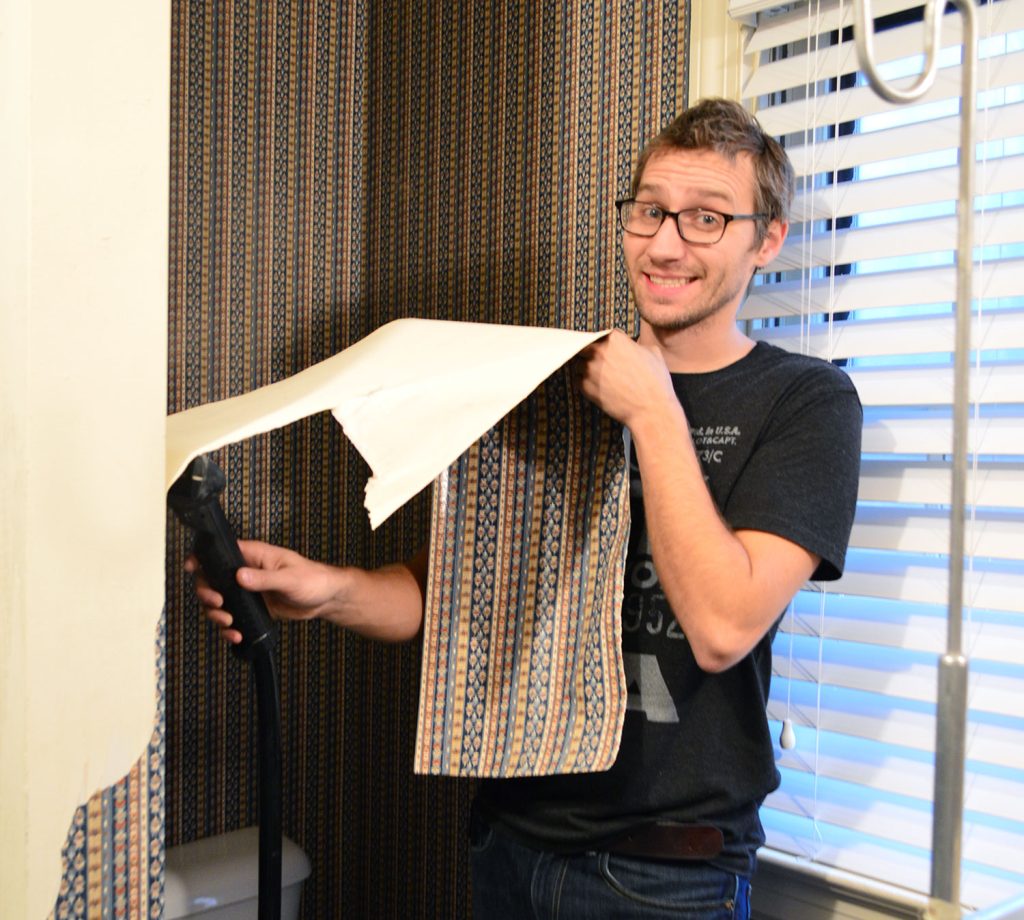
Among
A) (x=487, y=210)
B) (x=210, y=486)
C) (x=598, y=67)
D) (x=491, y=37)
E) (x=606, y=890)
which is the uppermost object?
(x=491, y=37)

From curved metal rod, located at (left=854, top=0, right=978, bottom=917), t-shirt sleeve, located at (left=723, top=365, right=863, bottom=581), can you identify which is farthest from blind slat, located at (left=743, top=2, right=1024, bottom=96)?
curved metal rod, located at (left=854, top=0, right=978, bottom=917)

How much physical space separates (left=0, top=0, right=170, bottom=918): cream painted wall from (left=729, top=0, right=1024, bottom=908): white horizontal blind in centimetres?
93

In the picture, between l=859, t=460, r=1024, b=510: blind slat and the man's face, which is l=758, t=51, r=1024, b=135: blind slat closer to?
the man's face

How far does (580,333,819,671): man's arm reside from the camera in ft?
3.41

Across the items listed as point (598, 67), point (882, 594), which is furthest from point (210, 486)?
point (598, 67)

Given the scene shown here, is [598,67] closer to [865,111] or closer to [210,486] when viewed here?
[865,111]

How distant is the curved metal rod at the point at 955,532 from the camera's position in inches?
26.1

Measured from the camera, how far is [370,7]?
2230mm

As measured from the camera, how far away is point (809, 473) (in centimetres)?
112

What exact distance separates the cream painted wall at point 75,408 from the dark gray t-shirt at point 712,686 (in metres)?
0.60

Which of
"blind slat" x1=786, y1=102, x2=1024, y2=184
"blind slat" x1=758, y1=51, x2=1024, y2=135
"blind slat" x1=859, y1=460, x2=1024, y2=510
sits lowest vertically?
"blind slat" x1=859, y1=460, x2=1024, y2=510

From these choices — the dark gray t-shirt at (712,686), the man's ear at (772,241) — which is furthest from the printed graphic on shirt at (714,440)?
the man's ear at (772,241)

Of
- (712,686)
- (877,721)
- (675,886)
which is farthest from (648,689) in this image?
(877,721)

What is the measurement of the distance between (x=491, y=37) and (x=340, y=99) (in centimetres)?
41
